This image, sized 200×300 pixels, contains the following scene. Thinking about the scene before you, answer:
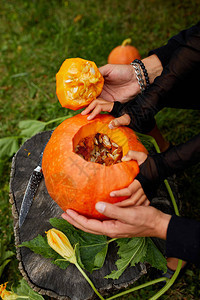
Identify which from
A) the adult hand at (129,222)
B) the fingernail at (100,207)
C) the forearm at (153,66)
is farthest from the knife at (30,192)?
the forearm at (153,66)

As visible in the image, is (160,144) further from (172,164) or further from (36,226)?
(36,226)

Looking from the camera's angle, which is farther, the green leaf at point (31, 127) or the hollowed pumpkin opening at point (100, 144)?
the green leaf at point (31, 127)

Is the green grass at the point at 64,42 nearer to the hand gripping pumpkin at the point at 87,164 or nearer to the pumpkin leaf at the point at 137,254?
the pumpkin leaf at the point at 137,254

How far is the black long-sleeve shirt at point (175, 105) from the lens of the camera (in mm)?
1347

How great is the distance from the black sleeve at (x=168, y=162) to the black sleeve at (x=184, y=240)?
25 centimetres

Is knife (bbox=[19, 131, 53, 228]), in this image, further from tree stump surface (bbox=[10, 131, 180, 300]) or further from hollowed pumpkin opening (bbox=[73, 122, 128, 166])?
hollowed pumpkin opening (bbox=[73, 122, 128, 166])

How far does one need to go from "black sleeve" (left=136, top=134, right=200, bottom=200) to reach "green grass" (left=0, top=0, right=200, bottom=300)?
1.15 metres

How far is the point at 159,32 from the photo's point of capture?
360 centimetres

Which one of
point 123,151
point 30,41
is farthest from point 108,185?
point 30,41

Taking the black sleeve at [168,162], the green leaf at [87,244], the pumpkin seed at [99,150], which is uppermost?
the pumpkin seed at [99,150]

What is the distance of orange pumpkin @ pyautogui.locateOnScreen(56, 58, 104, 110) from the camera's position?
1.55 meters

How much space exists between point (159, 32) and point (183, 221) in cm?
295

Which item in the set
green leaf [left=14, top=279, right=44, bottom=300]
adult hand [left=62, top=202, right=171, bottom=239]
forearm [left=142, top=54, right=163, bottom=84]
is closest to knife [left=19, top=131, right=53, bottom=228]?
green leaf [left=14, top=279, right=44, bottom=300]

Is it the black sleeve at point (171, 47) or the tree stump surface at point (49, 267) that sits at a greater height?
the black sleeve at point (171, 47)
